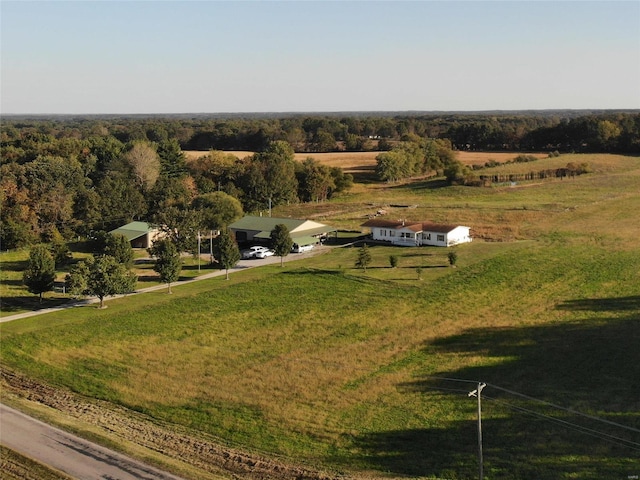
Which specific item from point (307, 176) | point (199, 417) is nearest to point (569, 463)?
point (199, 417)

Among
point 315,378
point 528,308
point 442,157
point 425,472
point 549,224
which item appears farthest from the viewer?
point 442,157

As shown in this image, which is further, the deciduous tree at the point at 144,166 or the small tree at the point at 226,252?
the deciduous tree at the point at 144,166

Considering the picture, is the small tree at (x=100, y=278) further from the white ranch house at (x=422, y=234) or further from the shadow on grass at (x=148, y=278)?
the white ranch house at (x=422, y=234)

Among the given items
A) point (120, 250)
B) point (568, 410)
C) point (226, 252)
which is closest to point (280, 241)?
point (226, 252)

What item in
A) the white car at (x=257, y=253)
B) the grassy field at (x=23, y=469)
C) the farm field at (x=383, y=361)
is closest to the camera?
the grassy field at (x=23, y=469)

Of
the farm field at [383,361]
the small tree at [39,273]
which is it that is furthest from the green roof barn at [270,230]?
the small tree at [39,273]

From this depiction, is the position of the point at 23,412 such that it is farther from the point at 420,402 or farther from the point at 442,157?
the point at 442,157

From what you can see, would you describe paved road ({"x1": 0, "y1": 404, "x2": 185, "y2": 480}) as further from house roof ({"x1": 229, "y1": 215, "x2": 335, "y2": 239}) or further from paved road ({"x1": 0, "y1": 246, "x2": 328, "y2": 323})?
house roof ({"x1": 229, "y1": 215, "x2": 335, "y2": 239})
